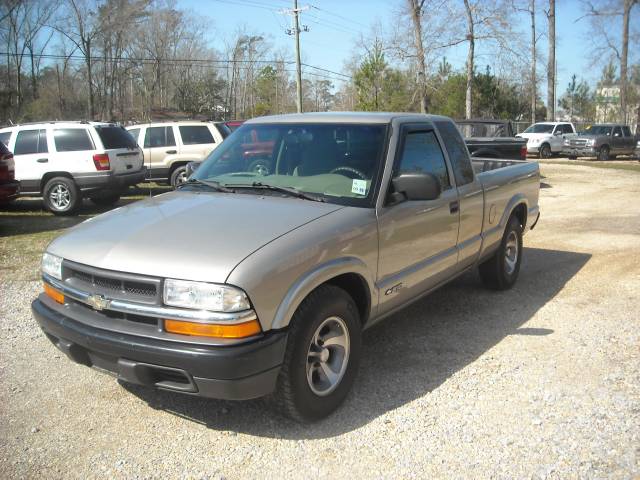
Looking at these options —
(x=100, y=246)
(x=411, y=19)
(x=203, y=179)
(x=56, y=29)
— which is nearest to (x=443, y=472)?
(x=100, y=246)

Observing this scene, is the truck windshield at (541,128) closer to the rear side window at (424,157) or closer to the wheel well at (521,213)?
the wheel well at (521,213)

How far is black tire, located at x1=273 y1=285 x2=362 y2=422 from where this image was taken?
10.6 ft

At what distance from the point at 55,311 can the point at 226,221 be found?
114cm

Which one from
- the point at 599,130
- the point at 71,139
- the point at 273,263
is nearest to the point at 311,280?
the point at 273,263

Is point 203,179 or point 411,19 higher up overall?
point 411,19

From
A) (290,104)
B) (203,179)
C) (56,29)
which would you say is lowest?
(203,179)

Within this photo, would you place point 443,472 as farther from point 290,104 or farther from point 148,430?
point 290,104

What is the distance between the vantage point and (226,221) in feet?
11.4

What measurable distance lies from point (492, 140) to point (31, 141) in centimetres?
1048

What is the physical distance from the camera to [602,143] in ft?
89.4

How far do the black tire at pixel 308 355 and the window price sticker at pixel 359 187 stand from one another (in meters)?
0.72

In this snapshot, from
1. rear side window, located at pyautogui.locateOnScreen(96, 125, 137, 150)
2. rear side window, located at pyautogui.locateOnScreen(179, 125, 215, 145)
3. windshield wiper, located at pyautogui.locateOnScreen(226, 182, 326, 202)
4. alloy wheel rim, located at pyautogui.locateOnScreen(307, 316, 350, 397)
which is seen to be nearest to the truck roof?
windshield wiper, located at pyautogui.locateOnScreen(226, 182, 326, 202)

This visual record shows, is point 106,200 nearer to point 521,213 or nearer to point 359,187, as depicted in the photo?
point 521,213

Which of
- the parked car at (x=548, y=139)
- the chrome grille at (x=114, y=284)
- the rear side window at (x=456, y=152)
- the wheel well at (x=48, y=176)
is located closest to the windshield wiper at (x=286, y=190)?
Answer: the chrome grille at (x=114, y=284)
